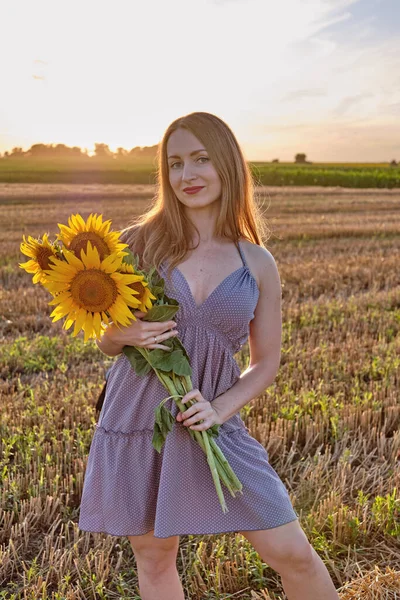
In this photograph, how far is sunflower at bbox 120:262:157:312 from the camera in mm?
2047

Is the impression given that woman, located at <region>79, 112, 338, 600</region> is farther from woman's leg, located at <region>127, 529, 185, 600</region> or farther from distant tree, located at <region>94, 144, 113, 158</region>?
distant tree, located at <region>94, 144, 113, 158</region>

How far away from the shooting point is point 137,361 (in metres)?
2.23

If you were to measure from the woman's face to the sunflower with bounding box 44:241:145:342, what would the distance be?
46cm

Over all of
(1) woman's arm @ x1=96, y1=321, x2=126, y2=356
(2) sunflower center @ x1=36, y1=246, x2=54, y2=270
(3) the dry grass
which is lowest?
(3) the dry grass

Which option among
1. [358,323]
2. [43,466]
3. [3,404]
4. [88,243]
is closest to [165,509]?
[88,243]

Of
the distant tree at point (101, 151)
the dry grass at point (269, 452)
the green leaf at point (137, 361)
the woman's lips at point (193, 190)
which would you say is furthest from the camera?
the distant tree at point (101, 151)

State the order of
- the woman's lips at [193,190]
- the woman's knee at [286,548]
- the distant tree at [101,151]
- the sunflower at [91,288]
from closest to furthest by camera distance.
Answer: the sunflower at [91,288], the woman's knee at [286,548], the woman's lips at [193,190], the distant tree at [101,151]

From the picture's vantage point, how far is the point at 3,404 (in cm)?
469

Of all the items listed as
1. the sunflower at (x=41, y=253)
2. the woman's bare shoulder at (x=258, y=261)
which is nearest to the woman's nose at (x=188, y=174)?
the woman's bare shoulder at (x=258, y=261)

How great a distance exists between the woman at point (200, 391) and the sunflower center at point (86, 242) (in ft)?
0.82

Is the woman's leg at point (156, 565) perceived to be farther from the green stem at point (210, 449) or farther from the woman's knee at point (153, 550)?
the green stem at point (210, 449)

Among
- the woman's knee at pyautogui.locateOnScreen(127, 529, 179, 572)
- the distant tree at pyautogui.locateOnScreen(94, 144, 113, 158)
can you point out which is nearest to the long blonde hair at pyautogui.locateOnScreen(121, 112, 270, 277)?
the woman's knee at pyautogui.locateOnScreen(127, 529, 179, 572)

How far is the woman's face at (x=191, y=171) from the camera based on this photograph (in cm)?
231

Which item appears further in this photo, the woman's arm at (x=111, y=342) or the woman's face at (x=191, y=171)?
the woman's face at (x=191, y=171)
